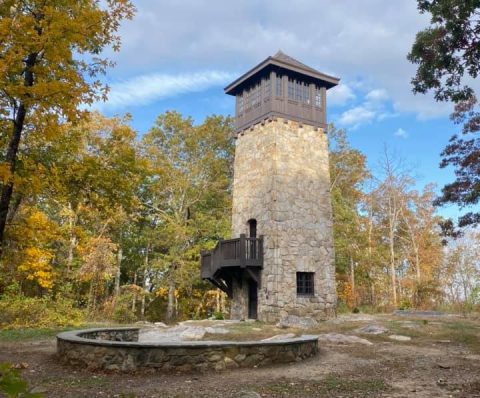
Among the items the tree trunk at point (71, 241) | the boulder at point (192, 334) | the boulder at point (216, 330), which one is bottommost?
the boulder at point (216, 330)

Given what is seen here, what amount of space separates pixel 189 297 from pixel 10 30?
68.6 ft

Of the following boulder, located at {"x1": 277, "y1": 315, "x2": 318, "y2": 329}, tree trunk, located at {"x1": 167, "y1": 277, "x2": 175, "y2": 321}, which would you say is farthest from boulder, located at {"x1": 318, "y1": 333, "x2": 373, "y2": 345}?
tree trunk, located at {"x1": 167, "y1": 277, "x2": 175, "y2": 321}

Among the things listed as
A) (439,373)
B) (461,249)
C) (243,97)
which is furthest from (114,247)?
(461,249)

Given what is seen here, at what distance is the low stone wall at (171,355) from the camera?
6.25 metres

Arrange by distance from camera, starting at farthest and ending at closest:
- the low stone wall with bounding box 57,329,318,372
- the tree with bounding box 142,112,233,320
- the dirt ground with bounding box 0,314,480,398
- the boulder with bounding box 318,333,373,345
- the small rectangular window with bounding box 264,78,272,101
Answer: the tree with bounding box 142,112,233,320
the small rectangular window with bounding box 264,78,272,101
the boulder with bounding box 318,333,373,345
the low stone wall with bounding box 57,329,318,372
the dirt ground with bounding box 0,314,480,398

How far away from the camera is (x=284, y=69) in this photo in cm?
1653

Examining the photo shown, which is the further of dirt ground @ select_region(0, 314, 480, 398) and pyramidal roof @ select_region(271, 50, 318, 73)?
pyramidal roof @ select_region(271, 50, 318, 73)

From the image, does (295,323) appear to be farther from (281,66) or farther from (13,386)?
(13,386)

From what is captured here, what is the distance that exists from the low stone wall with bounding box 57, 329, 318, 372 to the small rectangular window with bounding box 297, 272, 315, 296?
8771 mm

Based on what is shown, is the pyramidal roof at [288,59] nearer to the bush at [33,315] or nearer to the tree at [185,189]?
the tree at [185,189]

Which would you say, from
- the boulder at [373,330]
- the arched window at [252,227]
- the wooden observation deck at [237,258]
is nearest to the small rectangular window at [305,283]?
the wooden observation deck at [237,258]

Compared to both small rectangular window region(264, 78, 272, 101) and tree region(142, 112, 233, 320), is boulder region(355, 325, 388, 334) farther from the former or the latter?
tree region(142, 112, 233, 320)

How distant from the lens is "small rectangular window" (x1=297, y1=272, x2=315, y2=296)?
1567 centimetres

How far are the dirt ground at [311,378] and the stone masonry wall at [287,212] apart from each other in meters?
6.60
